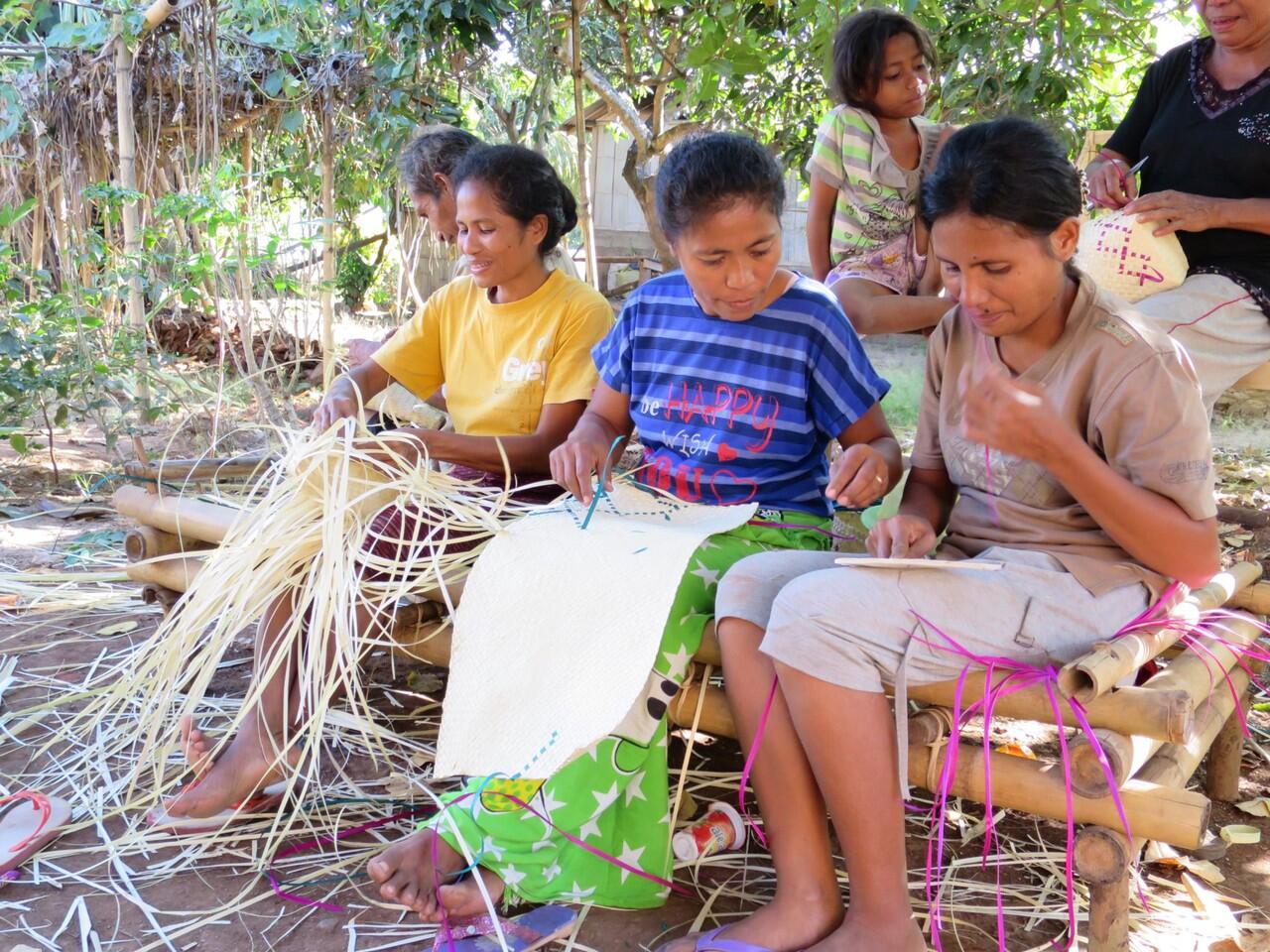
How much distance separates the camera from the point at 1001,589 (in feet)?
5.45

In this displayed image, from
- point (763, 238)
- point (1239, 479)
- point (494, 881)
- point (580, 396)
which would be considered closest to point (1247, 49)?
point (763, 238)

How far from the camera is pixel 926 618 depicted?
1.60m

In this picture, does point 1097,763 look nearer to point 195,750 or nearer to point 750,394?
point 750,394

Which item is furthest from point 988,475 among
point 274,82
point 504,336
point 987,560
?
point 274,82

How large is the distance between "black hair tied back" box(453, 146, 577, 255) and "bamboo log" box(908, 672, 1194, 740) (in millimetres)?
1507

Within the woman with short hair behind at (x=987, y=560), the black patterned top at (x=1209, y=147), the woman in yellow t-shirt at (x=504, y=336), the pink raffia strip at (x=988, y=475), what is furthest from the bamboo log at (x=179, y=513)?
the black patterned top at (x=1209, y=147)

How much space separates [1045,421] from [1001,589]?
0.91 ft

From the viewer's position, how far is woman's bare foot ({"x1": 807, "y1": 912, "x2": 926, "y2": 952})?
1.53 m

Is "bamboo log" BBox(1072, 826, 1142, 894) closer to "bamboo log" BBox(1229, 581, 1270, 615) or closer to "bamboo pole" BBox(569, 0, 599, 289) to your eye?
"bamboo log" BBox(1229, 581, 1270, 615)

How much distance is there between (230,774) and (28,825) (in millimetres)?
414

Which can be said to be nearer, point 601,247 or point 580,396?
point 580,396

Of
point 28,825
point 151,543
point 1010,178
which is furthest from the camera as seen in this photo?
point 151,543

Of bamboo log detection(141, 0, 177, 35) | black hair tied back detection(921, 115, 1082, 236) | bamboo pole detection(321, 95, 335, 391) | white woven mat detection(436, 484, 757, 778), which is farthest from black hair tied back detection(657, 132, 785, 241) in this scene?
bamboo log detection(141, 0, 177, 35)

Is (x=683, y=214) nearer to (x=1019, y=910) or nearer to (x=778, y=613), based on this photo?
(x=778, y=613)
